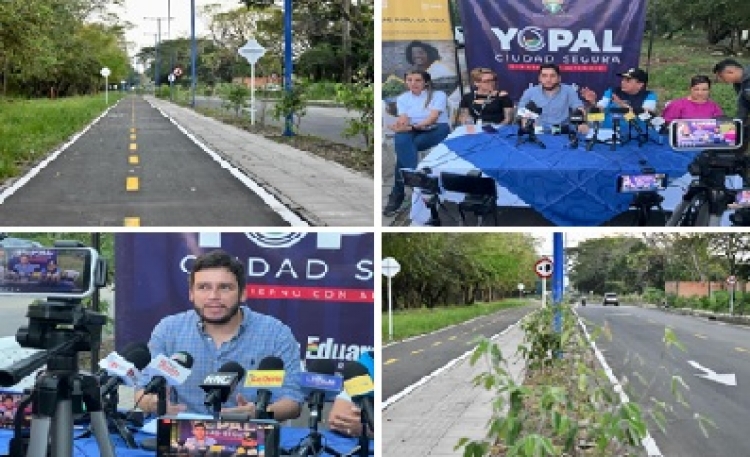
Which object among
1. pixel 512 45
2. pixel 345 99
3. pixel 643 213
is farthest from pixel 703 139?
pixel 345 99

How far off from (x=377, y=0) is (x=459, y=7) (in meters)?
0.29

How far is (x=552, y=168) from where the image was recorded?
3893 mm

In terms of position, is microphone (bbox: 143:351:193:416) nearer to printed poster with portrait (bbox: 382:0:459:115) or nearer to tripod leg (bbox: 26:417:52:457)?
tripod leg (bbox: 26:417:52:457)

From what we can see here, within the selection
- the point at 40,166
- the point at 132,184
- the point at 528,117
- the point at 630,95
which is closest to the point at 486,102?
the point at 528,117

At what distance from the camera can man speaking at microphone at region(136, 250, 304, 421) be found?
399 cm

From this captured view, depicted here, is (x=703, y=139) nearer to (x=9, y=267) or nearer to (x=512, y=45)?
(x=512, y=45)

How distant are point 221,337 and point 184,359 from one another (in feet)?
0.53

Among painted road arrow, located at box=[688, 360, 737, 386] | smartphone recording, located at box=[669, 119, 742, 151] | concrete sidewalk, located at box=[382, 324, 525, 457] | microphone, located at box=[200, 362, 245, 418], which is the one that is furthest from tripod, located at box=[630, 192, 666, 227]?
microphone, located at box=[200, 362, 245, 418]

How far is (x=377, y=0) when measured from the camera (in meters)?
A: 3.79

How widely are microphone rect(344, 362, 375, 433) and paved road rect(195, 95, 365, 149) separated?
3271mm

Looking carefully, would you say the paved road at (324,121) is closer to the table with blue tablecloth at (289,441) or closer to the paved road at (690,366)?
the table with blue tablecloth at (289,441)

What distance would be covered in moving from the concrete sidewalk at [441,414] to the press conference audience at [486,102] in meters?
0.76

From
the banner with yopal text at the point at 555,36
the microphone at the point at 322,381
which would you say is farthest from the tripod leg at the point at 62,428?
the banner with yopal text at the point at 555,36

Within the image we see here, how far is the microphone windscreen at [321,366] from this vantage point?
4016 millimetres
